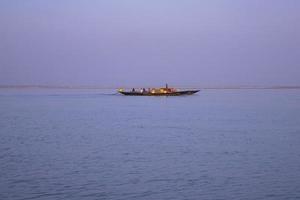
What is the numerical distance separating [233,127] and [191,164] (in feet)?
50.6

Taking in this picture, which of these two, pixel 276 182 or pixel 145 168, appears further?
pixel 145 168

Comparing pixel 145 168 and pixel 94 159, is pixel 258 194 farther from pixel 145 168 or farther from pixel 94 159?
pixel 94 159

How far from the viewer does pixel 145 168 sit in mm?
17484

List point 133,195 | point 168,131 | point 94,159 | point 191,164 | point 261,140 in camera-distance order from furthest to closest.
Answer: point 168,131 < point 261,140 < point 94,159 < point 191,164 < point 133,195

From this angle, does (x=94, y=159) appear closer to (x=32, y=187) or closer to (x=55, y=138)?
(x=32, y=187)

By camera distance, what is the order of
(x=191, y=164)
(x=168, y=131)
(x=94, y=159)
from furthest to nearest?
(x=168, y=131), (x=94, y=159), (x=191, y=164)

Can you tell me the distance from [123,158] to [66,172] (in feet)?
11.1

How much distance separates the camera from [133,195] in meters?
13.8

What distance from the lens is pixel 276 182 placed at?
1516cm

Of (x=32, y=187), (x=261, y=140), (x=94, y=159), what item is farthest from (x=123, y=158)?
(x=261, y=140)

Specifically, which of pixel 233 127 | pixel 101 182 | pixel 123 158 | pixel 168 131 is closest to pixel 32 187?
pixel 101 182

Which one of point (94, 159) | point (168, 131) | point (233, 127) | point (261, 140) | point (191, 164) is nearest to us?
point (191, 164)

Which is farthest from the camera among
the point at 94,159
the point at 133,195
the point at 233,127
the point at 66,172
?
the point at 233,127

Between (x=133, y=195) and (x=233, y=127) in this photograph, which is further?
(x=233, y=127)
